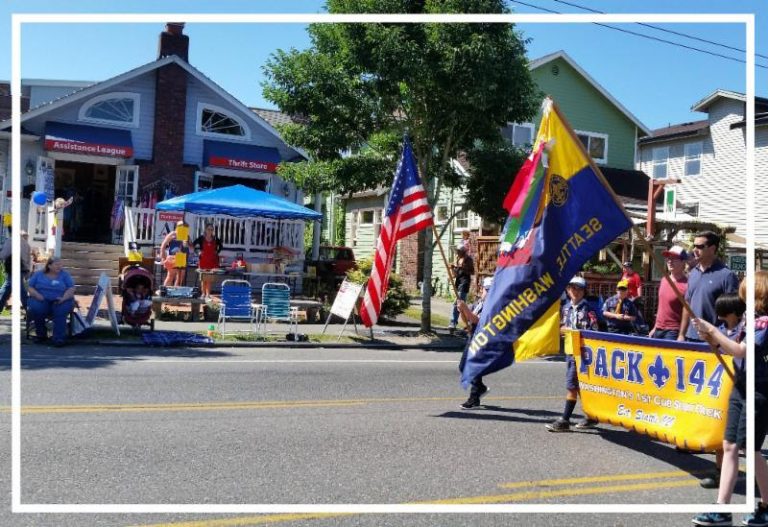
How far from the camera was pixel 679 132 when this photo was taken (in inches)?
1281

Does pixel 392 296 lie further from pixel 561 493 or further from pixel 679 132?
pixel 679 132

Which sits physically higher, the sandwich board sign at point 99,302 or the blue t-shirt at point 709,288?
the blue t-shirt at point 709,288

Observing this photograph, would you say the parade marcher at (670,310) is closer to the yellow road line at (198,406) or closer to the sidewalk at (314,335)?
the yellow road line at (198,406)

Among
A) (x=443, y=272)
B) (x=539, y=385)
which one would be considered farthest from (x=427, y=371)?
(x=443, y=272)

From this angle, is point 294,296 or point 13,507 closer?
point 13,507

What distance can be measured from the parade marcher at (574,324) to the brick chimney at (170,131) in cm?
1806

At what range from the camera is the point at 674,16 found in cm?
466

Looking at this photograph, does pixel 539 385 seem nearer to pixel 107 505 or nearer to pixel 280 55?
pixel 107 505

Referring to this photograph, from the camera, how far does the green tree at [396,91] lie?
48.6ft

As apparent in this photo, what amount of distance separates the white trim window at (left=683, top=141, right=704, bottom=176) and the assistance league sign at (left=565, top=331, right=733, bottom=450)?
2737 cm

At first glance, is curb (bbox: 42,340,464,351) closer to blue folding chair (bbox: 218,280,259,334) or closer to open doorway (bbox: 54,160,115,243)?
blue folding chair (bbox: 218,280,259,334)

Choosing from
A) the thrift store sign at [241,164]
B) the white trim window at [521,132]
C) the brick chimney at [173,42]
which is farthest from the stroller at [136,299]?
the white trim window at [521,132]

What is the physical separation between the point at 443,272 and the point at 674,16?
82.0 feet

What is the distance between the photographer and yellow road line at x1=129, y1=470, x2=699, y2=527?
4.64 meters
